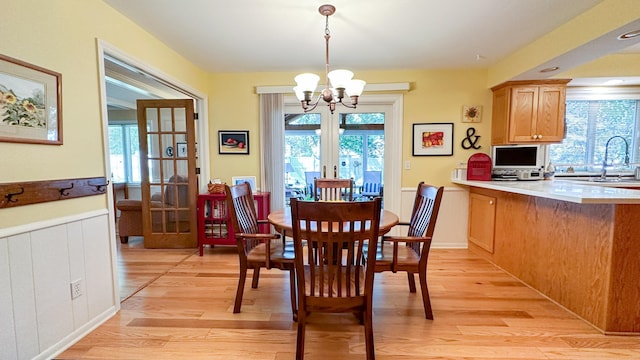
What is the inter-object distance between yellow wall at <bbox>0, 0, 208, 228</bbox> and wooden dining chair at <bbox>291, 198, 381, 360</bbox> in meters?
1.48

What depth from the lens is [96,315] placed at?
1.94 meters

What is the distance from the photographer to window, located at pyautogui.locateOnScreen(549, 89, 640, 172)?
12.1 ft

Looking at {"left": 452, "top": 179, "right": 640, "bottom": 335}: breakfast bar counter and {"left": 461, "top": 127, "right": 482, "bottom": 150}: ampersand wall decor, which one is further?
{"left": 461, "top": 127, "right": 482, "bottom": 150}: ampersand wall decor

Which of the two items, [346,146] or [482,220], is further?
[346,146]

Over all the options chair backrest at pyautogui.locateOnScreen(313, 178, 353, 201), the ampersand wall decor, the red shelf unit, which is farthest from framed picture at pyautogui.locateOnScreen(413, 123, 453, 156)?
the red shelf unit

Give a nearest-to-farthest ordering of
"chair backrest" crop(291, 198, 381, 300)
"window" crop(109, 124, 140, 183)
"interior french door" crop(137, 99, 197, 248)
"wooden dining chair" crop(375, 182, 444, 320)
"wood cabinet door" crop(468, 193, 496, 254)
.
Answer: "chair backrest" crop(291, 198, 381, 300), "wooden dining chair" crop(375, 182, 444, 320), "wood cabinet door" crop(468, 193, 496, 254), "interior french door" crop(137, 99, 197, 248), "window" crop(109, 124, 140, 183)

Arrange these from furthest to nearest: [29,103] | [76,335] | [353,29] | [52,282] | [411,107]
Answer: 1. [411,107]
2. [353,29]
3. [76,335]
4. [52,282]
5. [29,103]

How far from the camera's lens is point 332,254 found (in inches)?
58.0

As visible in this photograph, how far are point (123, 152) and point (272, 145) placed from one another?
12.8 ft

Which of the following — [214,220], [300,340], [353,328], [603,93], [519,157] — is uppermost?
[603,93]

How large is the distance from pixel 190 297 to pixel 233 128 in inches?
87.3

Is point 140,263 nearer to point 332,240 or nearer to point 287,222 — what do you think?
point 287,222

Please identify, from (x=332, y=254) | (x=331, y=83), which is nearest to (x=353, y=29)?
(x=331, y=83)

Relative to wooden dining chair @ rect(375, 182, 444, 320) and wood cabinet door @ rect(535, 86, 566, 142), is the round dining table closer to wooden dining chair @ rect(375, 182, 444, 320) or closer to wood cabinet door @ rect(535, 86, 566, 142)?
wooden dining chair @ rect(375, 182, 444, 320)
